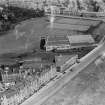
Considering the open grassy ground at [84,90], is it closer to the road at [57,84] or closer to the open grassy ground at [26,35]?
the road at [57,84]

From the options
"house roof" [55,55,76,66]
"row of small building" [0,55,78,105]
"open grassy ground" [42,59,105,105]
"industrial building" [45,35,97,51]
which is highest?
"industrial building" [45,35,97,51]

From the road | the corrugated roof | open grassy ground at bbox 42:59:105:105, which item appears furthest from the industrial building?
open grassy ground at bbox 42:59:105:105

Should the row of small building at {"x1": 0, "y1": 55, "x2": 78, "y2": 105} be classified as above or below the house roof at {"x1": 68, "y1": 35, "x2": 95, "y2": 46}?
below

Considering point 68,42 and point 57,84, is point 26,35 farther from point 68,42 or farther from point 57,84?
point 57,84

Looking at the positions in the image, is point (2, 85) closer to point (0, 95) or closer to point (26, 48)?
point (0, 95)

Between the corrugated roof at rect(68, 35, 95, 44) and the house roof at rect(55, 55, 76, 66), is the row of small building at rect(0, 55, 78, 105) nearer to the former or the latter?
the house roof at rect(55, 55, 76, 66)

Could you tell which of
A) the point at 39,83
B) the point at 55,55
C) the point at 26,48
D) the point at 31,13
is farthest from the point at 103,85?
the point at 31,13
